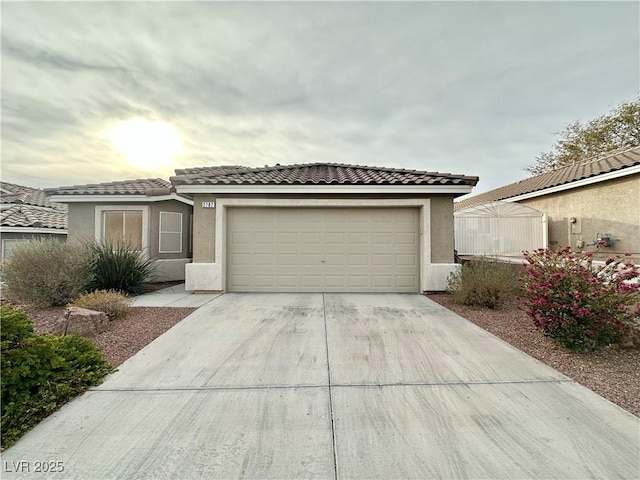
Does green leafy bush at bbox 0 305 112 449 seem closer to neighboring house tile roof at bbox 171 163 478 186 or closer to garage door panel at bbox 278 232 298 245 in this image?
garage door panel at bbox 278 232 298 245

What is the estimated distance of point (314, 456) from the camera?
245cm

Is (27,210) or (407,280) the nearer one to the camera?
(407,280)

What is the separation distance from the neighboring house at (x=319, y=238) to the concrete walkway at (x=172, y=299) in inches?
16.0

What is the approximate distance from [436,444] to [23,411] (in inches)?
155

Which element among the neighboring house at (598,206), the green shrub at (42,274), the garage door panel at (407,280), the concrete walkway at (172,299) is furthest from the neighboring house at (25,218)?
the neighboring house at (598,206)

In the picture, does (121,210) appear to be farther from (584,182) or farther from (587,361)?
(584,182)

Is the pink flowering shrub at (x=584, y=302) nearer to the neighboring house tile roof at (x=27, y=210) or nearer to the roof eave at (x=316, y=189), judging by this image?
the roof eave at (x=316, y=189)

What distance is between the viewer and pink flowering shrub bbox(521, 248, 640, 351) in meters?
4.34

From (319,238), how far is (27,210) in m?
15.9

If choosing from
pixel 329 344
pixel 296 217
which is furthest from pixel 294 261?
pixel 329 344

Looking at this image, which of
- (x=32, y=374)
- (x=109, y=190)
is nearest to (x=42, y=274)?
(x=109, y=190)

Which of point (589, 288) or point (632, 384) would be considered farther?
point (589, 288)

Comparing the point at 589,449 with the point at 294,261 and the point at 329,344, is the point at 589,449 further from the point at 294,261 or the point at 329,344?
the point at 294,261

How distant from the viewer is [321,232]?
927 cm
